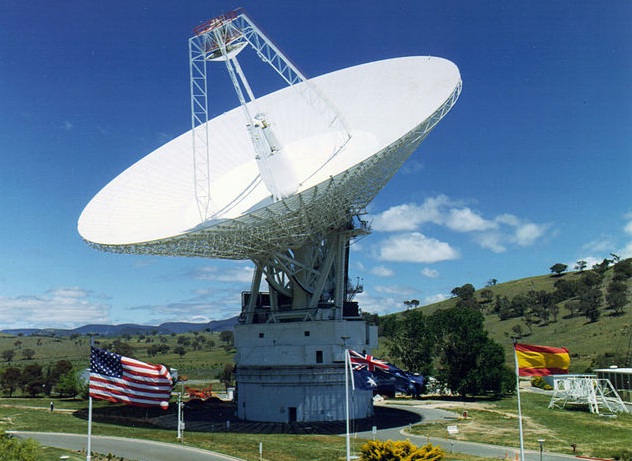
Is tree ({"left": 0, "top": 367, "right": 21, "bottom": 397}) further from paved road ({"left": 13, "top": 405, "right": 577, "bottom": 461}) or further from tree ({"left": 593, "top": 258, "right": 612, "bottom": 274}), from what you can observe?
tree ({"left": 593, "top": 258, "right": 612, "bottom": 274})

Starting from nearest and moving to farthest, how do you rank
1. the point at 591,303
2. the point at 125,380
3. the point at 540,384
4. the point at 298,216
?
the point at 125,380, the point at 298,216, the point at 540,384, the point at 591,303

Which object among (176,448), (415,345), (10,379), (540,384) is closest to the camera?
(176,448)

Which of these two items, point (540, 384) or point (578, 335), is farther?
point (578, 335)

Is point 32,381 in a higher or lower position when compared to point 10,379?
lower

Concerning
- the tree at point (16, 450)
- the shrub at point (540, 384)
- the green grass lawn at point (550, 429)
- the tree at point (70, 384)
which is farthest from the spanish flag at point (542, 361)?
the shrub at point (540, 384)

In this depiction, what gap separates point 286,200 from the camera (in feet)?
124

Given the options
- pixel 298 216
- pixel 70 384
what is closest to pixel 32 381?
pixel 70 384

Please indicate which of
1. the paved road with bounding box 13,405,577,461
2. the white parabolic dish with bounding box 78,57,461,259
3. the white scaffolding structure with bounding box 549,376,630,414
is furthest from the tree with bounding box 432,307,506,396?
the white parabolic dish with bounding box 78,57,461,259

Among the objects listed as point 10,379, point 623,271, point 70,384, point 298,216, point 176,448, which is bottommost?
point 176,448

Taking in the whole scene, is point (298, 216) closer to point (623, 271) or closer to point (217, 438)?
point (217, 438)

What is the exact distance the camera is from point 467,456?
3362 centimetres

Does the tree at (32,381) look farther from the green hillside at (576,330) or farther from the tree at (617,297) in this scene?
the tree at (617,297)

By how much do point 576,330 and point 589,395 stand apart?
2980 inches

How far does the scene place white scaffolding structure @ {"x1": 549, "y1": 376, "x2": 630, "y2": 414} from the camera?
54287mm
